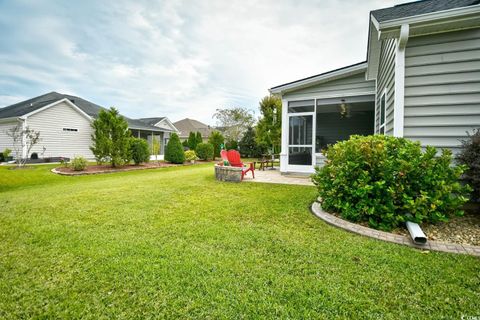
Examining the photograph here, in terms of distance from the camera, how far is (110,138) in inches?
469

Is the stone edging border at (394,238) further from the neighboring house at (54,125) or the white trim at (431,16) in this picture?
the neighboring house at (54,125)

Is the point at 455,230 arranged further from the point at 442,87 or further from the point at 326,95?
the point at 326,95

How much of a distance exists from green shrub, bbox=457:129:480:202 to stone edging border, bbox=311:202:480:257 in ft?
3.76

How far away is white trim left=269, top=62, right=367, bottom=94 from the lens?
7.06 metres

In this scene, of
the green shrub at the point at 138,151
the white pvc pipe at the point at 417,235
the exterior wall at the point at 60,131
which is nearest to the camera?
the white pvc pipe at the point at 417,235

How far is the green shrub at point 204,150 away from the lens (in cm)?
1833

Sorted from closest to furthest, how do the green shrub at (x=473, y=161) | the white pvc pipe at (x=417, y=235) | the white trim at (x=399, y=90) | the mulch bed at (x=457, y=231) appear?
the white pvc pipe at (x=417, y=235)
the mulch bed at (x=457, y=231)
the green shrub at (x=473, y=161)
the white trim at (x=399, y=90)

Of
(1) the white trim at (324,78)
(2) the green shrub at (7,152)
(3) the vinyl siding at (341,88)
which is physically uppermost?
(1) the white trim at (324,78)

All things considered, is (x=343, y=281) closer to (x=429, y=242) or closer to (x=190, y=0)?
(x=429, y=242)

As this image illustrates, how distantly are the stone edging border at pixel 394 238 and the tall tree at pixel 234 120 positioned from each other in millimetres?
25160

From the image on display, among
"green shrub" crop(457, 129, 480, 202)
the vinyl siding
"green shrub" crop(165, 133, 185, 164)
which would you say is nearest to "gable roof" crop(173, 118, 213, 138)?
"green shrub" crop(165, 133, 185, 164)

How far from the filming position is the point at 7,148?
15.0 metres

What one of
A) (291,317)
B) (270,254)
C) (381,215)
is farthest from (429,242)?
(291,317)

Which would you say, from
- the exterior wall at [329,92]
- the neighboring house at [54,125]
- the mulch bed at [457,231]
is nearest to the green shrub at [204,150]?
the neighboring house at [54,125]
